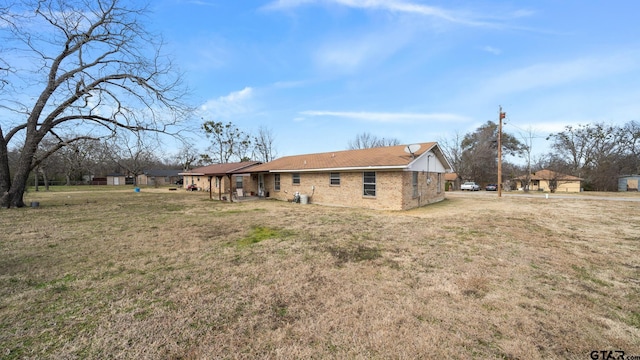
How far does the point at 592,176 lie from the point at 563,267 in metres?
43.1

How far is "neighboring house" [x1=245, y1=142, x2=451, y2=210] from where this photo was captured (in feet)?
42.3

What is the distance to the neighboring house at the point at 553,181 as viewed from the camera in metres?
30.3

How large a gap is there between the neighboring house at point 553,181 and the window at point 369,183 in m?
27.0

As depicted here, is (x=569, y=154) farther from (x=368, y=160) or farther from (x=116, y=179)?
(x=116, y=179)

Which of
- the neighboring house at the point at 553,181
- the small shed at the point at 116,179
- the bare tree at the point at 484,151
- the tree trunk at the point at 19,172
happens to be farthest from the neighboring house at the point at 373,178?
the small shed at the point at 116,179

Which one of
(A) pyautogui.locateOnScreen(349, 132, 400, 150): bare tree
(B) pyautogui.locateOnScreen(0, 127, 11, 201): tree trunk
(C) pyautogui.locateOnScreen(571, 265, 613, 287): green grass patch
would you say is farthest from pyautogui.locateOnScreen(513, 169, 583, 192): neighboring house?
(B) pyautogui.locateOnScreen(0, 127, 11, 201): tree trunk

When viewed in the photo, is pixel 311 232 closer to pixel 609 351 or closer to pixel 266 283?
pixel 266 283

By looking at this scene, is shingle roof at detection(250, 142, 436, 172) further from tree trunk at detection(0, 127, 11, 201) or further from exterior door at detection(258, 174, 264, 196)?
tree trunk at detection(0, 127, 11, 201)

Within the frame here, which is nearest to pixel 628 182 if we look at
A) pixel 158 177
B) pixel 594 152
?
pixel 594 152

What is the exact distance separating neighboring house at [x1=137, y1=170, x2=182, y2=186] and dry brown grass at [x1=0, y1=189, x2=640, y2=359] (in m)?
53.6

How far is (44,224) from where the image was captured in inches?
361

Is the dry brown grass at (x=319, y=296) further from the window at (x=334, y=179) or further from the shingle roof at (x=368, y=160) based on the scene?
the window at (x=334, y=179)

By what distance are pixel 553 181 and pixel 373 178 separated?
28715mm

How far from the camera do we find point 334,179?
1526cm
